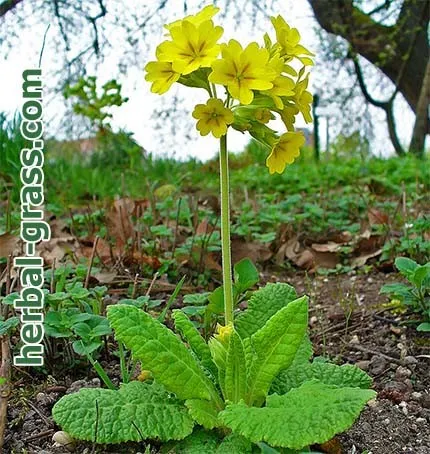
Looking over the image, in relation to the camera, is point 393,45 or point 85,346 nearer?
point 85,346

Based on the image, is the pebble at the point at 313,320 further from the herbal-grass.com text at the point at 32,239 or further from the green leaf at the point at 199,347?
the herbal-grass.com text at the point at 32,239

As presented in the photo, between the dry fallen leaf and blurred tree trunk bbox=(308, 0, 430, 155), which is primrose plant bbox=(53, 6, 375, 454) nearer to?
the dry fallen leaf

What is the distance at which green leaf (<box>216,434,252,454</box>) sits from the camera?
1150 millimetres

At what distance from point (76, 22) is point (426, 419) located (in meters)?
5.90

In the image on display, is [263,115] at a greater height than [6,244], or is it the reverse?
[263,115]

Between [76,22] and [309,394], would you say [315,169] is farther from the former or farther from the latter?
[309,394]

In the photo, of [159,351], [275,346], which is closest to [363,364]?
[275,346]

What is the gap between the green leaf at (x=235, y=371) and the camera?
3.83ft

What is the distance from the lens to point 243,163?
750 cm

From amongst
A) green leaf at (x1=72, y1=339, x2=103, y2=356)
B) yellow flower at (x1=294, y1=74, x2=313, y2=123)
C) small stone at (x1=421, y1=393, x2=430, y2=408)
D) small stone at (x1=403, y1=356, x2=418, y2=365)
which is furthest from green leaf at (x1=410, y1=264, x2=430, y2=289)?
green leaf at (x1=72, y1=339, x2=103, y2=356)

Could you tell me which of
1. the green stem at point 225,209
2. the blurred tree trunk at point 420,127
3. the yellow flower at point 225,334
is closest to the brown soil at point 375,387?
the yellow flower at point 225,334

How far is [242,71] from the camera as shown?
3.73 feet

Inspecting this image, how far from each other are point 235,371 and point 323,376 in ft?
0.70

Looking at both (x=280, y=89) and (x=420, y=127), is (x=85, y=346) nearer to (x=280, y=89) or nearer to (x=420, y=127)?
(x=280, y=89)
